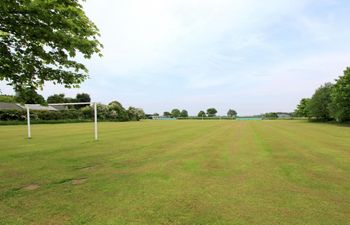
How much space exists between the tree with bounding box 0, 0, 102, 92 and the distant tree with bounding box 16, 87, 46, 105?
0.10 meters

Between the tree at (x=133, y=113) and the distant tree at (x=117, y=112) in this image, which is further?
the tree at (x=133, y=113)

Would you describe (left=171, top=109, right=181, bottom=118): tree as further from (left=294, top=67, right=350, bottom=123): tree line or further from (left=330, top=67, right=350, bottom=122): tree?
(left=330, top=67, right=350, bottom=122): tree

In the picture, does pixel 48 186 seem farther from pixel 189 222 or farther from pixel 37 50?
pixel 189 222

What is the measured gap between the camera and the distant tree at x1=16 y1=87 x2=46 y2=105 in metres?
7.27

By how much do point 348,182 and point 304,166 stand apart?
77.8 inches

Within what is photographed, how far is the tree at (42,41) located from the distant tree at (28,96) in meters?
0.10

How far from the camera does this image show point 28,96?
288 inches

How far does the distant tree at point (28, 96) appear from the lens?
7.27 metres

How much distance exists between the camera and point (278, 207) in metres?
4.95

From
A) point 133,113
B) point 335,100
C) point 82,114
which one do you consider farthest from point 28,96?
point 133,113

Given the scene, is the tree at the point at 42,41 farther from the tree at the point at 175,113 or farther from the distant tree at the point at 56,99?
the tree at the point at 175,113

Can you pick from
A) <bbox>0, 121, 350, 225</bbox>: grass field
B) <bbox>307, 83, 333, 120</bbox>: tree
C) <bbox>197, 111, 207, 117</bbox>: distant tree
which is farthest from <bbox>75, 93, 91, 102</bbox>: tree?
<bbox>0, 121, 350, 225</bbox>: grass field

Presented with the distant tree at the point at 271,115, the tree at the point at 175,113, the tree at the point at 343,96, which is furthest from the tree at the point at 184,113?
the tree at the point at 343,96

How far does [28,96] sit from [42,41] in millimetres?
1962
